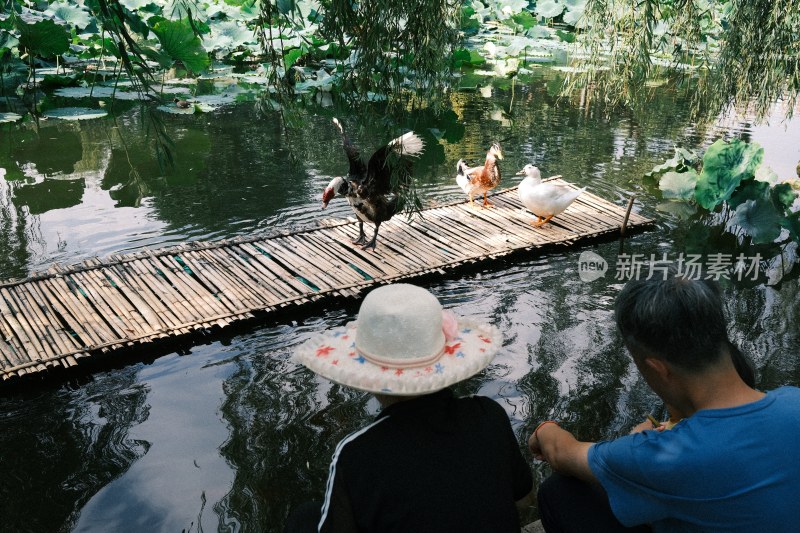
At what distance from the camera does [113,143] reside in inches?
297

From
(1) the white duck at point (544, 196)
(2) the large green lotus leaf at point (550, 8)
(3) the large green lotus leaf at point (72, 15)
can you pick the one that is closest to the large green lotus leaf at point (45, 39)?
(3) the large green lotus leaf at point (72, 15)

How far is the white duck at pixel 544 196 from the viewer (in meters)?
5.23

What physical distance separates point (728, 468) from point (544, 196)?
4068 mm

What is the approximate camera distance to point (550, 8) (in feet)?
51.5

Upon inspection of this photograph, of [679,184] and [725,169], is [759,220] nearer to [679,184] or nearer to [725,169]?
[725,169]

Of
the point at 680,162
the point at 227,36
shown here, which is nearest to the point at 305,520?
the point at 680,162

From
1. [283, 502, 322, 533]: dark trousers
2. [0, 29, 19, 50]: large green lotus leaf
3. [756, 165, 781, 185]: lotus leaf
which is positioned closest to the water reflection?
[283, 502, 322, 533]: dark trousers

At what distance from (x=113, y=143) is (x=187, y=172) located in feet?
4.80

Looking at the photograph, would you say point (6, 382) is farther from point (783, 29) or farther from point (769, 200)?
point (769, 200)

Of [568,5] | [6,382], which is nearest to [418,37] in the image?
[6,382]

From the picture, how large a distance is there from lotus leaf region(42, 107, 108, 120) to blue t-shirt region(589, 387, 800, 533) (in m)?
8.01

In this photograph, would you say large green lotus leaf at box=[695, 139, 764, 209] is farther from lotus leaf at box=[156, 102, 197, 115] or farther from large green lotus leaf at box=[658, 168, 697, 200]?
lotus leaf at box=[156, 102, 197, 115]

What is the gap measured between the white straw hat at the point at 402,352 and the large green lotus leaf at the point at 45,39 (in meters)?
8.19

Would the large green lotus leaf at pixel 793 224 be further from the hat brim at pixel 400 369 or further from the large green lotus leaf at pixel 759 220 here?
the hat brim at pixel 400 369
